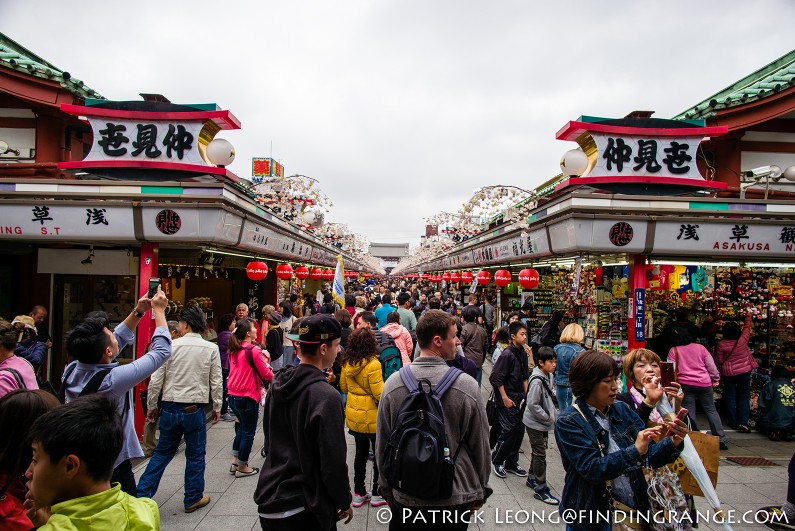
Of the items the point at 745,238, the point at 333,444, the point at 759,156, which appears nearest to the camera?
the point at 333,444

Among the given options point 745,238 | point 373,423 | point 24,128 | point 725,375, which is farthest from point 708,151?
point 24,128

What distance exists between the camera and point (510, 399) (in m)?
6.18

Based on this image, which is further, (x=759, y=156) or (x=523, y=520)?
(x=759, y=156)

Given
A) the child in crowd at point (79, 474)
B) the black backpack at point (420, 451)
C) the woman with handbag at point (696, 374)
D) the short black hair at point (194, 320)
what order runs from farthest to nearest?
the woman with handbag at point (696, 374), the short black hair at point (194, 320), the black backpack at point (420, 451), the child in crowd at point (79, 474)

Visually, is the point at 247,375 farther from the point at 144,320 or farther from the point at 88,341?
the point at 88,341

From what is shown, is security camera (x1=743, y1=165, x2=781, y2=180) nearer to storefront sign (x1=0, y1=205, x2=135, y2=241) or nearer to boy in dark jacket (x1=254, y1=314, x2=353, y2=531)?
boy in dark jacket (x1=254, y1=314, x2=353, y2=531)

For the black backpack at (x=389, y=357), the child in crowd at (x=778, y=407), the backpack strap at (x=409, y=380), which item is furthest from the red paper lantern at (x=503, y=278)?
the backpack strap at (x=409, y=380)

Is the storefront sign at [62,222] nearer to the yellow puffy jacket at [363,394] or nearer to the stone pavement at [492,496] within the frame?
the stone pavement at [492,496]

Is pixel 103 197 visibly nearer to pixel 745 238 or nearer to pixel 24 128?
pixel 24 128

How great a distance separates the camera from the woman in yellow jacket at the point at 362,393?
511 cm

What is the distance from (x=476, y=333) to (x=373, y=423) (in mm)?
4026

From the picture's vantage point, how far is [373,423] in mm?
5113

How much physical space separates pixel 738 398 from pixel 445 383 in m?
8.86

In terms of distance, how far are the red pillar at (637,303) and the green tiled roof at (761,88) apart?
14.4 feet
